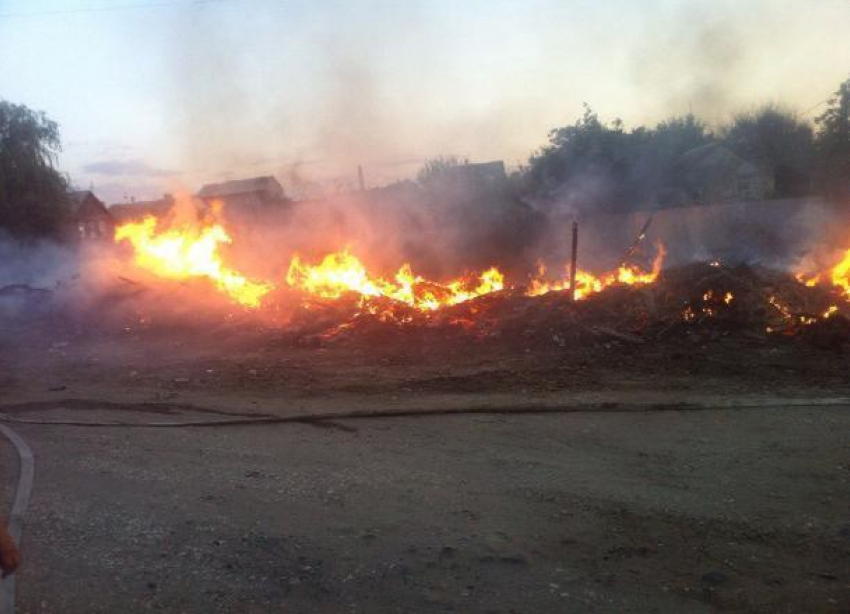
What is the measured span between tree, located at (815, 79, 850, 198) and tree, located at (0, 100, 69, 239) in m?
31.6

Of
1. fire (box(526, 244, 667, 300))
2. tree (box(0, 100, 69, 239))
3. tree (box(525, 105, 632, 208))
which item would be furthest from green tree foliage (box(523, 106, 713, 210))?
tree (box(0, 100, 69, 239))

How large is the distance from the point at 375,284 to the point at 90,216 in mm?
26028

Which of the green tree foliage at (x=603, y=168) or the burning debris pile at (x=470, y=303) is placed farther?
the green tree foliage at (x=603, y=168)

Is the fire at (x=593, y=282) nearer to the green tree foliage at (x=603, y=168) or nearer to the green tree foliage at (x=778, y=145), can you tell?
the green tree foliage at (x=603, y=168)

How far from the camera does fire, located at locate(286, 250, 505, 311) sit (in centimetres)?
1312

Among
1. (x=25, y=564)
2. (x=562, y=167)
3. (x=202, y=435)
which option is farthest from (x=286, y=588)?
(x=562, y=167)

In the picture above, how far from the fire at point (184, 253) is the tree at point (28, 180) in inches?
349

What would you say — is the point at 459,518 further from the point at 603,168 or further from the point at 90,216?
the point at 90,216

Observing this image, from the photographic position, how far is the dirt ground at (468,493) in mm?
3473

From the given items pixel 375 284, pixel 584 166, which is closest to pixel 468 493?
pixel 375 284

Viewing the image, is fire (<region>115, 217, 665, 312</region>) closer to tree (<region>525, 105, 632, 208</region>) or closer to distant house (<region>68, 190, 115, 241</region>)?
tree (<region>525, 105, 632, 208</region>)

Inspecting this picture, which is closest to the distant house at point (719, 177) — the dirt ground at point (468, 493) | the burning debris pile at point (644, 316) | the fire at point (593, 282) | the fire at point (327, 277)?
the fire at point (327, 277)

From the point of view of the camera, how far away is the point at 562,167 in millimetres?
24469

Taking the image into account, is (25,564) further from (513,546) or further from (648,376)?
(648,376)
